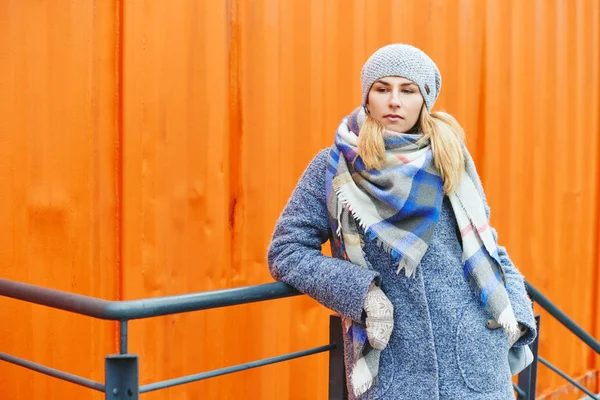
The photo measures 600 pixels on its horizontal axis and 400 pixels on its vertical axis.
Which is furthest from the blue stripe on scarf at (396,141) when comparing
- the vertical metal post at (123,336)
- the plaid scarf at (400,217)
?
the vertical metal post at (123,336)

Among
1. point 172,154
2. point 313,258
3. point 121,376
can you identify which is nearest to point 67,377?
point 121,376

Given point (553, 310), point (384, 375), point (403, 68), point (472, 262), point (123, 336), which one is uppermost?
point (403, 68)

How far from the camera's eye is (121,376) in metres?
1.71

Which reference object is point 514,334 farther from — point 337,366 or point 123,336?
point 123,336

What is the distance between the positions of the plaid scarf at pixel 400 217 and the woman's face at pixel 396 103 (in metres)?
0.06

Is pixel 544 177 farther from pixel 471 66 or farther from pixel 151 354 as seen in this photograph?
pixel 151 354

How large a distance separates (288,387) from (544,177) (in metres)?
2.76

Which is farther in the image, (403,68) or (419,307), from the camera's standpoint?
(403,68)

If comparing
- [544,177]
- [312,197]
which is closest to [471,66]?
[544,177]

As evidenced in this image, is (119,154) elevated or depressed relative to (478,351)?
elevated

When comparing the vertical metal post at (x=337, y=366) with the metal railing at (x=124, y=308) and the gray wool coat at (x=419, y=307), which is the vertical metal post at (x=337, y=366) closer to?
the metal railing at (x=124, y=308)

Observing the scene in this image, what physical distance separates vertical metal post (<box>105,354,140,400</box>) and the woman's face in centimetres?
84

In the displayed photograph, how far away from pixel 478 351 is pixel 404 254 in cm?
31

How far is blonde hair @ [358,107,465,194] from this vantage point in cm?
190
